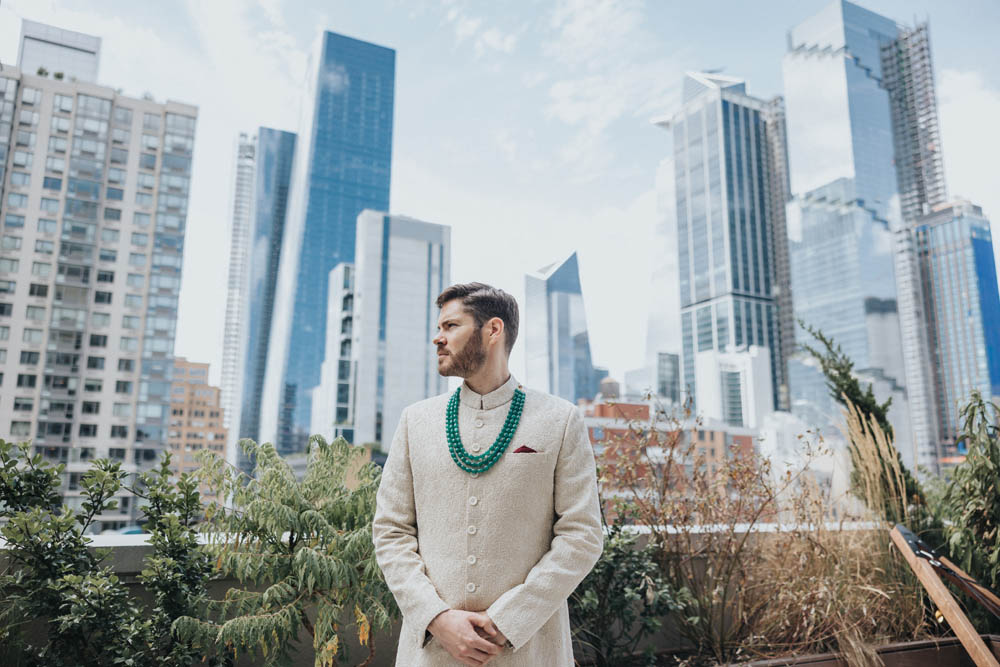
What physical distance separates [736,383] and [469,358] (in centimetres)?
7634

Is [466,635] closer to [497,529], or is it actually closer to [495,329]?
[497,529]

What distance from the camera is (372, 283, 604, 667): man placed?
1.03 metres

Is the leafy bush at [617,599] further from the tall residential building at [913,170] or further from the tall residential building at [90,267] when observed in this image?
the tall residential building at [913,170]

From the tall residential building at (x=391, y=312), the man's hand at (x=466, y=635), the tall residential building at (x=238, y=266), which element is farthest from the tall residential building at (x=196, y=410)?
the man's hand at (x=466, y=635)

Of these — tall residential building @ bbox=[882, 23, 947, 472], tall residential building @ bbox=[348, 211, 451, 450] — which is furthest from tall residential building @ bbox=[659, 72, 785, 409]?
tall residential building @ bbox=[348, 211, 451, 450]

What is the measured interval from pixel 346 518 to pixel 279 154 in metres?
91.4

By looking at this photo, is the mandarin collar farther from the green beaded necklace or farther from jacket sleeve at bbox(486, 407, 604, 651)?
jacket sleeve at bbox(486, 407, 604, 651)

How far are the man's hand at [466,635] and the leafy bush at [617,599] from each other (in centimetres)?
101

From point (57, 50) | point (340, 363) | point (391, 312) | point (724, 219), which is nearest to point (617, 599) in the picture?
point (57, 50)

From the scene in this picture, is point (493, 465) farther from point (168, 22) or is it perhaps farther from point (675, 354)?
point (675, 354)

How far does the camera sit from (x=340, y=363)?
46.5m

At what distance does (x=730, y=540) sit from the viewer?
85.9 inches

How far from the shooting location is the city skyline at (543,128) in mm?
7902

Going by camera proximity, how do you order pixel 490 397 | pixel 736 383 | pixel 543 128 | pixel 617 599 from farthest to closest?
pixel 736 383 < pixel 543 128 < pixel 617 599 < pixel 490 397
